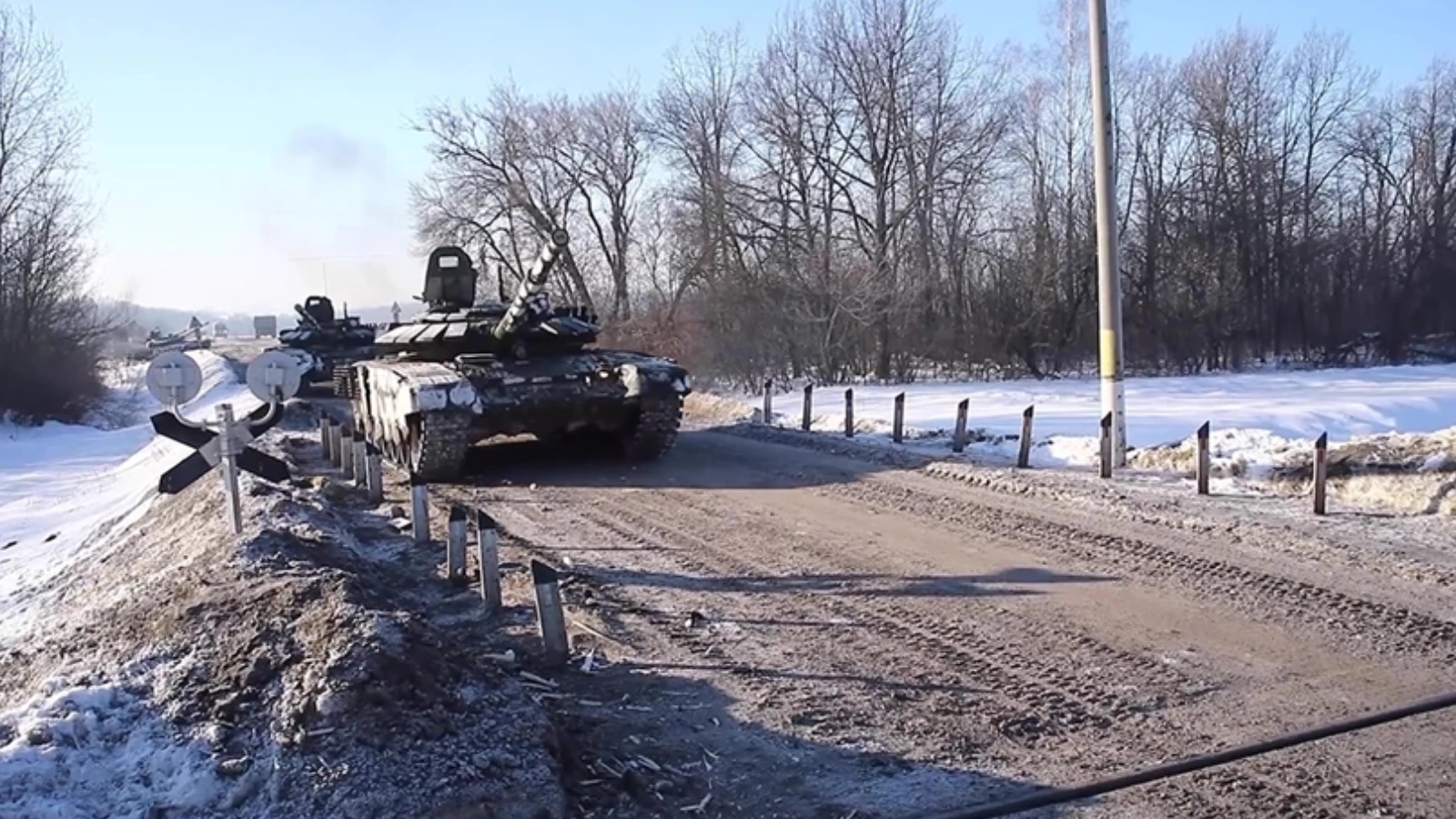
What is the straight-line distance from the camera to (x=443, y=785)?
13.7ft

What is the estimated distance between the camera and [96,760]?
14.9 ft

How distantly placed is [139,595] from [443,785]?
417 centimetres

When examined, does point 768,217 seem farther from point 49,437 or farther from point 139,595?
point 139,595

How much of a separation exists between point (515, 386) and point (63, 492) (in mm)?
10214

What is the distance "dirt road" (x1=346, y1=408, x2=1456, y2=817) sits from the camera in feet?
14.8

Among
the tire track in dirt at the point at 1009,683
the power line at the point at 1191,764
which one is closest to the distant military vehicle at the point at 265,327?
the tire track in dirt at the point at 1009,683

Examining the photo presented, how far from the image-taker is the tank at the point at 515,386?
12.7 m

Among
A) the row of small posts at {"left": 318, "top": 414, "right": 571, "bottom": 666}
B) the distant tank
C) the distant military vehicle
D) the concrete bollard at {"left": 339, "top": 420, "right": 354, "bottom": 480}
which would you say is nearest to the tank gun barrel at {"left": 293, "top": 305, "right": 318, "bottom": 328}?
the distant tank

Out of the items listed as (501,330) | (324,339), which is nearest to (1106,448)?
(501,330)

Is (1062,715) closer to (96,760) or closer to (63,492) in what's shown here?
(96,760)

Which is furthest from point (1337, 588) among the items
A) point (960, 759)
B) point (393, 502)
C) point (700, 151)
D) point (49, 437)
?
point (700, 151)

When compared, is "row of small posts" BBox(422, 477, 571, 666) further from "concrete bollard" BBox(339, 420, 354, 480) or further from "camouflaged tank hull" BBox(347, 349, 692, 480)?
"concrete bollard" BBox(339, 420, 354, 480)

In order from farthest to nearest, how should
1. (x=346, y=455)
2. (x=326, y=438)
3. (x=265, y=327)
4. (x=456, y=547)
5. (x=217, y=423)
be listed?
(x=265, y=327) → (x=326, y=438) → (x=346, y=455) → (x=217, y=423) → (x=456, y=547)

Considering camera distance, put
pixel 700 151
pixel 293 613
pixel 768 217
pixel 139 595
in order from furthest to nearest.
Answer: pixel 700 151
pixel 768 217
pixel 139 595
pixel 293 613
